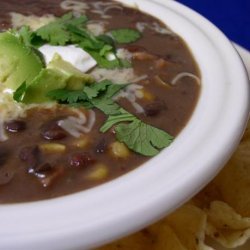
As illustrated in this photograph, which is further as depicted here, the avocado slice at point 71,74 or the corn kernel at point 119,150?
the avocado slice at point 71,74

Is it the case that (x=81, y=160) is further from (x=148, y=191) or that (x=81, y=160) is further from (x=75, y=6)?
(x=75, y=6)

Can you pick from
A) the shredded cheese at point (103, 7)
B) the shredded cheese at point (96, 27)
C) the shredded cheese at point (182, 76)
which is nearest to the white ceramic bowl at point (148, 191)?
the shredded cheese at point (182, 76)

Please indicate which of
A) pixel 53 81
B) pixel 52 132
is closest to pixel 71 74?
pixel 53 81

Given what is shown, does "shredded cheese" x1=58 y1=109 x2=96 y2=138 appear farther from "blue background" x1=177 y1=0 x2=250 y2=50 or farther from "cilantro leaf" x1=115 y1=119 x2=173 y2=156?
"blue background" x1=177 y1=0 x2=250 y2=50

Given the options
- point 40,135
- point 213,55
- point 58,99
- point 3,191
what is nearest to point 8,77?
point 58,99

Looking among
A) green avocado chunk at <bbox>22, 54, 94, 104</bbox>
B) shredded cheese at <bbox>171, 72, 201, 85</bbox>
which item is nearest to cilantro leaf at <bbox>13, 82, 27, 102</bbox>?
green avocado chunk at <bbox>22, 54, 94, 104</bbox>

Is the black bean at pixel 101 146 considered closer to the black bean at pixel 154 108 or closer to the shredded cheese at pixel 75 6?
the black bean at pixel 154 108
